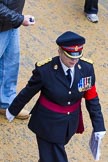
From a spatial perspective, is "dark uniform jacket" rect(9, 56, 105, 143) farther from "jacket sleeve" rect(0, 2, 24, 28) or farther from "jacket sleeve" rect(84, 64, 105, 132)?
"jacket sleeve" rect(0, 2, 24, 28)

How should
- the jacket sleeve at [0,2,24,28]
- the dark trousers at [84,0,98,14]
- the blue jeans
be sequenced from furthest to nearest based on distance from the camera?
the dark trousers at [84,0,98,14] < the blue jeans < the jacket sleeve at [0,2,24,28]

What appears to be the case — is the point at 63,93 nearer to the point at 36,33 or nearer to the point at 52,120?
the point at 52,120

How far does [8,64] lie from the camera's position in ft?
13.2

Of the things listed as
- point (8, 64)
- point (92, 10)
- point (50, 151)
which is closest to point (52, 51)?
point (92, 10)

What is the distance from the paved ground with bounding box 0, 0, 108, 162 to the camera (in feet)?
13.2

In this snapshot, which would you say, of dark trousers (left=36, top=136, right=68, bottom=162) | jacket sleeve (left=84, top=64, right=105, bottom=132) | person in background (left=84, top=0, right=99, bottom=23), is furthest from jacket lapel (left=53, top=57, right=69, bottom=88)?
person in background (left=84, top=0, right=99, bottom=23)

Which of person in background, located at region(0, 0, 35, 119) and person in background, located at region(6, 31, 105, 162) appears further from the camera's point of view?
person in background, located at region(0, 0, 35, 119)

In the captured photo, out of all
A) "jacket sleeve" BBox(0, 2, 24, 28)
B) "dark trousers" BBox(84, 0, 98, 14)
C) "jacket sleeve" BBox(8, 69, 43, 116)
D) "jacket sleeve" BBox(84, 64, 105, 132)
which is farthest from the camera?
"dark trousers" BBox(84, 0, 98, 14)

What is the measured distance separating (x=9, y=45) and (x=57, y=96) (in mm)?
949

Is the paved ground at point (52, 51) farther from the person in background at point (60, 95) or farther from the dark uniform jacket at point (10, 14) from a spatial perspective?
the dark uniform jacket at point (10, 14)

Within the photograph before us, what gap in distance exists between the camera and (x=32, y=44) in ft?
17.7

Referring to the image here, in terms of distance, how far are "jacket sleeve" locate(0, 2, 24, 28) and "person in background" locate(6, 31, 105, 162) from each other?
508 millimetres

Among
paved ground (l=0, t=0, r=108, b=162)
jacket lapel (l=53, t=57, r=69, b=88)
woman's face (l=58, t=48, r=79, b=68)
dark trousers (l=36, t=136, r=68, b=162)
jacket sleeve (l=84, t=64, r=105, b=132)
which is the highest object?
woman's face (l=58, t=48, r=79, b=68)

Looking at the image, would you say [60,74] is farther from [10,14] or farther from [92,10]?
[92,10]
